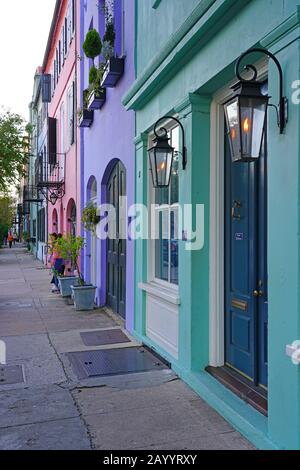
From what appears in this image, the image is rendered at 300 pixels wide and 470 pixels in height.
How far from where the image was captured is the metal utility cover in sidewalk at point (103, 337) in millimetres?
6773

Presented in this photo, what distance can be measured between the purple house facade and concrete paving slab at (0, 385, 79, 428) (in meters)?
2.57

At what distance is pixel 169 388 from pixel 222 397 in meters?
0.78

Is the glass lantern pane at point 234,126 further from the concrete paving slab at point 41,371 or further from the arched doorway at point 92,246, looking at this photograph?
the arched doorway at point 92,246

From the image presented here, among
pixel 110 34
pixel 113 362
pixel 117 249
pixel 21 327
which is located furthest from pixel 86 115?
pixel 113 362

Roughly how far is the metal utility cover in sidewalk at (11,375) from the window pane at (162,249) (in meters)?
2.07

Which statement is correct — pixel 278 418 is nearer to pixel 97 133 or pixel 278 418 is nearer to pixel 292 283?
pixel 292 283

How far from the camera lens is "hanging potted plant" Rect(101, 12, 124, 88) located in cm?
770

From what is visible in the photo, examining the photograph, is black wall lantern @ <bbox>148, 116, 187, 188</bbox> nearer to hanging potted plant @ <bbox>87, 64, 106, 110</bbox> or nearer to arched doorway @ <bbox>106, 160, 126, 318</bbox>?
arched doorway @ <bbox>106, 160, 126, 318</bbox>

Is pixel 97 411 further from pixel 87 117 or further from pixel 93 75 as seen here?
pixel 87 117

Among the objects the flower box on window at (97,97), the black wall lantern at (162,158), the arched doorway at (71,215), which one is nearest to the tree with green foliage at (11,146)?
the arched doorway at (71,215)

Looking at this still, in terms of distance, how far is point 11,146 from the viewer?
90.5ft

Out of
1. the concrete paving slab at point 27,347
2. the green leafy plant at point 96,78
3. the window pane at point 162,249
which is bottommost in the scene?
the concrete paving slab at point 27,347

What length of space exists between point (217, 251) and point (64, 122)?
1307cm

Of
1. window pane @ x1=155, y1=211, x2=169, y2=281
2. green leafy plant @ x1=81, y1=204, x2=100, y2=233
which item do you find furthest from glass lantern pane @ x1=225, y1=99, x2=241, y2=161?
green leafy plant @ x1=81, y1=204, x2=100, y2=233
